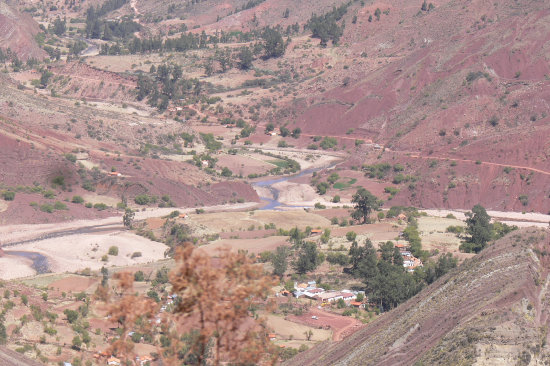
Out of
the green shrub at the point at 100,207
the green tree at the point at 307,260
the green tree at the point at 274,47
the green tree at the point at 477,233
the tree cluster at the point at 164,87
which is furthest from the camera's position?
the green tree at the point at 274,47

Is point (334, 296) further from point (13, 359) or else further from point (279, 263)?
point (13, 359)

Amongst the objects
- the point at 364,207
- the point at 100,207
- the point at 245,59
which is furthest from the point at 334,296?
the point at 245,59

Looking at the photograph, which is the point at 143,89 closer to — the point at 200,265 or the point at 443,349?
the point at 443,349

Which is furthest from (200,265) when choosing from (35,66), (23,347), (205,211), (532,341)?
(35,66)

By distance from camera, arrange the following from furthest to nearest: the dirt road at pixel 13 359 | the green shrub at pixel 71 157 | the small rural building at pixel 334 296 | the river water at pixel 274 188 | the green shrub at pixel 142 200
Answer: the green shrub at pixel 71 157
the river water at pixel 274 188
the green shrub at pixel 142 200
the small rural building at pixel 334 296
the dirt road at pixel 13 359

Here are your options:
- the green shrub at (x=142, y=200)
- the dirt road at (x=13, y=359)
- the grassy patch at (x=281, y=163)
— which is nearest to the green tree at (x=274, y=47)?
the grassy patch at (x=281, y=163)

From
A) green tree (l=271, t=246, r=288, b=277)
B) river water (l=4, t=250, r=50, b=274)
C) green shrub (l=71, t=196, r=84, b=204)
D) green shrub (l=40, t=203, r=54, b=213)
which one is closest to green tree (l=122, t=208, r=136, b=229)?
green shrub (l=40, t=203, r=54, b=213)

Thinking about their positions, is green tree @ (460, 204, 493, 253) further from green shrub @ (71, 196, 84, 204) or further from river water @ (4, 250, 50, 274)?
green shrub @ (71, 196, 84, 204)

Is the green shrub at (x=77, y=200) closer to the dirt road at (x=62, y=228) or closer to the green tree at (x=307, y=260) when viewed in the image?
the dirt road at (x=62, y=228)
